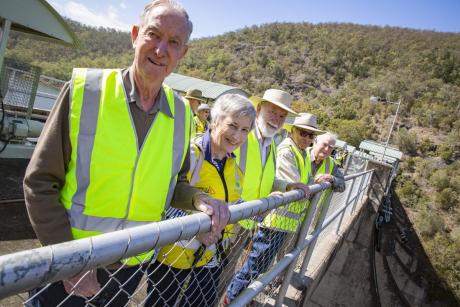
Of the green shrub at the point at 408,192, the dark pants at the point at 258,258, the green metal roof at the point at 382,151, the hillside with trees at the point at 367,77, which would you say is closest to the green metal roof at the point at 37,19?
the hillside with trees at the point at 367,77

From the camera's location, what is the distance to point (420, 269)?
13.6 metres

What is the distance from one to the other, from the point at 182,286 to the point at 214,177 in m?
0.73

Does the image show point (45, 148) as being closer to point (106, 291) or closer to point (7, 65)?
Answer: point (106, 291)

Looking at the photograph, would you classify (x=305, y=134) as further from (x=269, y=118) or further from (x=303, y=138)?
(x=269, y=118)

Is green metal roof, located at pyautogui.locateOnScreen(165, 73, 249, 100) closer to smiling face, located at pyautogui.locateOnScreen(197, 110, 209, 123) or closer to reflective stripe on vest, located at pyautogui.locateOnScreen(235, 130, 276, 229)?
smiling face, located at pyautogui.locateOnScreen(197, 110, 209, 123)

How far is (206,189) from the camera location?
2.16 m

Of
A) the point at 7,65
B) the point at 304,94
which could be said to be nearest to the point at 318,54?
the point at 304,94

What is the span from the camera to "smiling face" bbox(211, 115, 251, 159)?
2.24 meters

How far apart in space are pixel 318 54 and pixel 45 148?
8505 cm

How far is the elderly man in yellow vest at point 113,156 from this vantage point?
1338 mm

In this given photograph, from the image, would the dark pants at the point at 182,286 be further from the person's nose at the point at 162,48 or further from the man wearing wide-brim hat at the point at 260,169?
the person's nose at the point at 162,48

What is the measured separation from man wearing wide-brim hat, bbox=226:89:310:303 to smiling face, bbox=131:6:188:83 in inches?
47.4

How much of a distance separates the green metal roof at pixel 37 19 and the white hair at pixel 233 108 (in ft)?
14.4

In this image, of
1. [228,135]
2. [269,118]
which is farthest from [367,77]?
[228,135]
